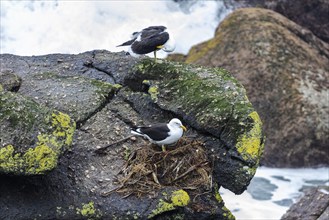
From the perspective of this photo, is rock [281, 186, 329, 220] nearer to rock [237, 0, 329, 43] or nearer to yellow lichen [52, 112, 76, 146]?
yellow lichen [52, 112, 76, 146]

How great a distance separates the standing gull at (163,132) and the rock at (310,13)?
13.1 metres

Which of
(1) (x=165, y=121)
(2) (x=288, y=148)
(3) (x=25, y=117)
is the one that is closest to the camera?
(3) (x=25, y=117)

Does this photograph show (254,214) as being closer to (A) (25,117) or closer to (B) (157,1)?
(A) (25,117)

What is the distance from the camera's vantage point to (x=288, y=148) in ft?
49.6

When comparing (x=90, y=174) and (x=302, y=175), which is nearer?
(x=90, y=174)

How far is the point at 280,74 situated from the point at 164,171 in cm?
920

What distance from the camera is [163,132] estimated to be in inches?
281

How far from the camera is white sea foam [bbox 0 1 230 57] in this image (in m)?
21.5

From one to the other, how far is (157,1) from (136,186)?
18240 mm

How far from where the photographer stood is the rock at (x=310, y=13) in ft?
64.5

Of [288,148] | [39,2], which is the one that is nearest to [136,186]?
[288,148]

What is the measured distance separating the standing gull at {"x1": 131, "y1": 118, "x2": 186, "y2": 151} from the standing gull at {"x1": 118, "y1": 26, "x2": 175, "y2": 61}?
67.4 inches

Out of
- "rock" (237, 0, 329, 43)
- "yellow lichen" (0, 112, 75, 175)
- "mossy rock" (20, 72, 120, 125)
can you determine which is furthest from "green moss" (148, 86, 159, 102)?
"rock" (237, 0, 329, 43)

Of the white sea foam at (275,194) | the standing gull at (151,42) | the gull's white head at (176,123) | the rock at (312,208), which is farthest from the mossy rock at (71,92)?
the white sea foam at (275,194)
